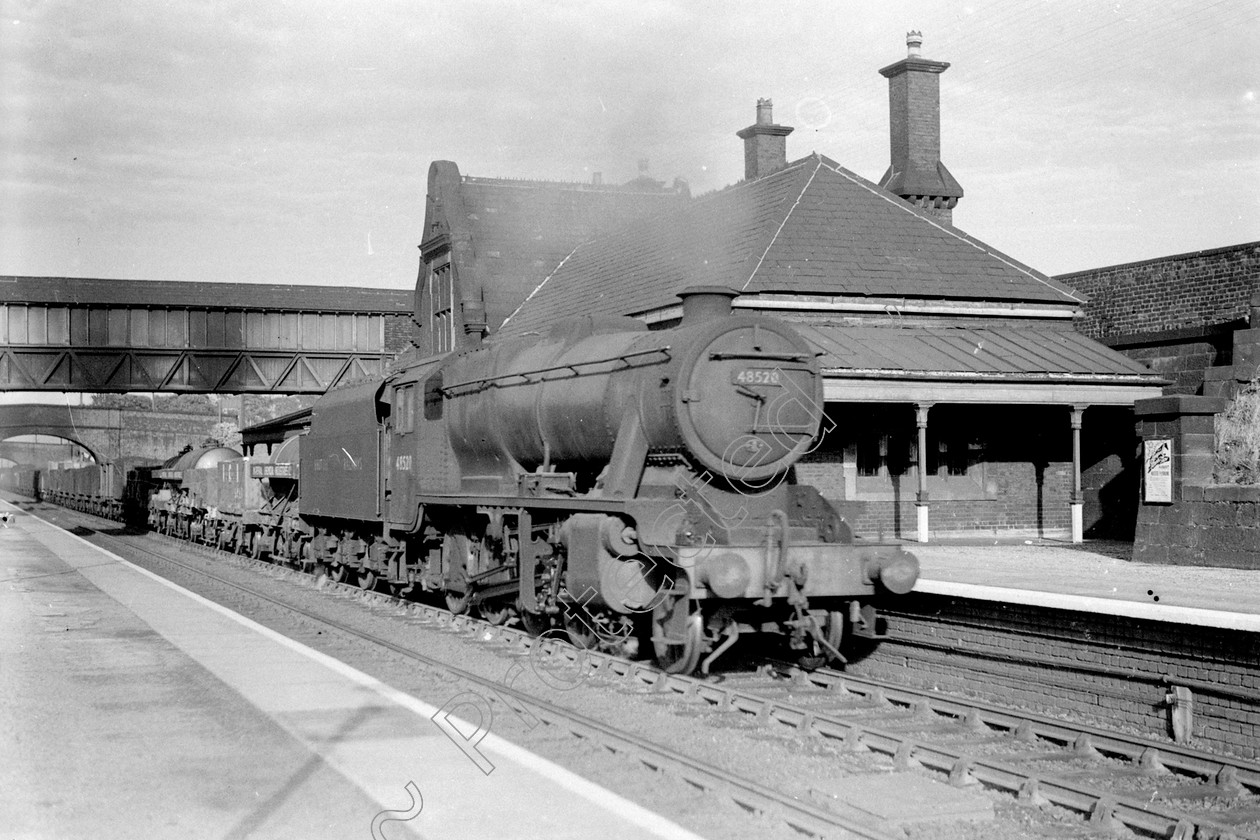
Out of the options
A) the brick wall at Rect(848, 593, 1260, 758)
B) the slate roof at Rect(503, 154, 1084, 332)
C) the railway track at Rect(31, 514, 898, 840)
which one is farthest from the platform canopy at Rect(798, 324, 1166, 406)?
the railway track at Rect(31, 514, 898, 840)

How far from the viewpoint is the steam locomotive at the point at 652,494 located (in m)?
10.1

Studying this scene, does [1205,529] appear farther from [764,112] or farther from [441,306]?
[441,306]

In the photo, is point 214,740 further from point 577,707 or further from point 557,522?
point 557,522

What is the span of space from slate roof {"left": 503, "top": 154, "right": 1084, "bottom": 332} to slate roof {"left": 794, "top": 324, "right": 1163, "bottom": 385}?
636 mm

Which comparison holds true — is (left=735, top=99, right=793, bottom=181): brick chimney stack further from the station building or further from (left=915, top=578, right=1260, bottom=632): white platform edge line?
(left=915, top=578, right=1260, bottom=632): white platform edge line

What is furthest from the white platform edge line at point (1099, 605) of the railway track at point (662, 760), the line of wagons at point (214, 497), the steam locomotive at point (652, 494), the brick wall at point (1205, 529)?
the line of wagons at point (214, 497)

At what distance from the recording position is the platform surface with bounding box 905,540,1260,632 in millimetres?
9031

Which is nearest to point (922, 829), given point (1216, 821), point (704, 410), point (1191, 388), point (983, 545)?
point (1216, 821)

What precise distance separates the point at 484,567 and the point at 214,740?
5.75 m

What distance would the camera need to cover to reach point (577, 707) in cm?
947

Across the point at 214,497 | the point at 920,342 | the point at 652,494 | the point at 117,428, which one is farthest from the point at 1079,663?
the point at 117,428

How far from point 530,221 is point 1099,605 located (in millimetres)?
25837

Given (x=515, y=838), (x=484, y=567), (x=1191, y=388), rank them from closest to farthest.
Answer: (x=515, y=838) → (x=484, y=567) → (x=1191, y=388)

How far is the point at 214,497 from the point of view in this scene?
3050cm
